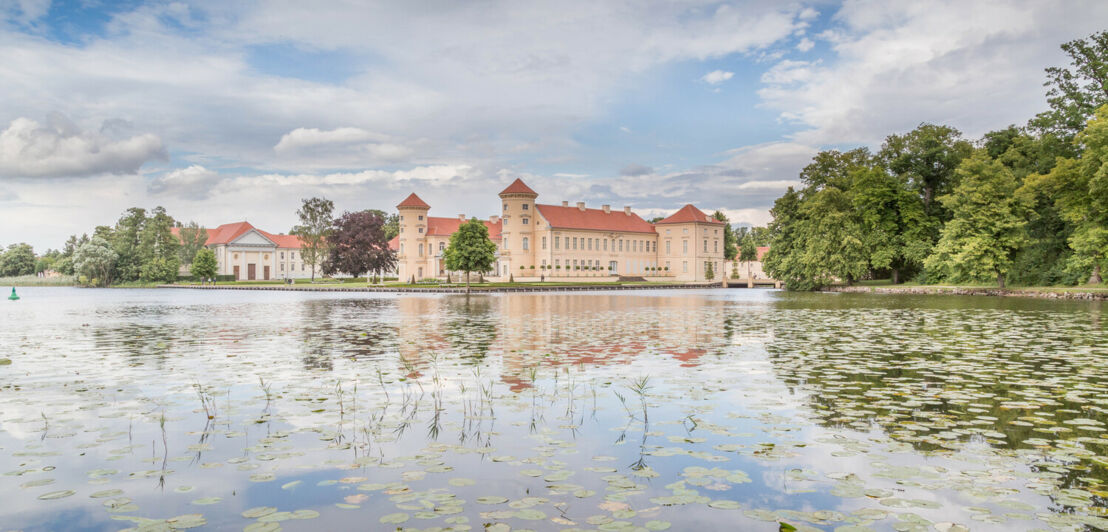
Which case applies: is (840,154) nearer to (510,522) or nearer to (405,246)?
(405,246)

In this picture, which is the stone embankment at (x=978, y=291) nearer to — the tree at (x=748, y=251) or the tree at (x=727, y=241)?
the tree at (x=727, y=241)

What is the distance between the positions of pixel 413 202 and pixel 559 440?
3531 inches

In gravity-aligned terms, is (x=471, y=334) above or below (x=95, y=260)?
below

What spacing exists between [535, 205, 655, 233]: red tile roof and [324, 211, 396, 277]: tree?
72.5ft

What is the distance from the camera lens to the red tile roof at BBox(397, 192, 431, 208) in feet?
307

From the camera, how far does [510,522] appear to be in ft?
14.4

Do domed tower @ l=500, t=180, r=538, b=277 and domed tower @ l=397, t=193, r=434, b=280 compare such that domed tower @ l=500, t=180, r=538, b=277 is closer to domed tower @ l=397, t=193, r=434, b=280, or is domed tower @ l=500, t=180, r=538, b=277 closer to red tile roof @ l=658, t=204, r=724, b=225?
domed tower @ l=397, t=193, r=434, b=280

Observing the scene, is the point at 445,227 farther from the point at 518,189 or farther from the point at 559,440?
the point at 559,440

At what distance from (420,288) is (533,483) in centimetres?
6448

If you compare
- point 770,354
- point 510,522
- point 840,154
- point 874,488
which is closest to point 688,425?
point 874,488

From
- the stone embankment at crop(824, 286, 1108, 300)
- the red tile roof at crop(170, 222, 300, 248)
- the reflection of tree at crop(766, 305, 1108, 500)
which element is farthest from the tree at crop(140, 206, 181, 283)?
the reflection of tree at crop(766, 305, 1108, 500)

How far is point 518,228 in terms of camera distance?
92.2 m

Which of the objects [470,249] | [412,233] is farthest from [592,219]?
[470,249]

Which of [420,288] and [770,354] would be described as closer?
[770,354]
